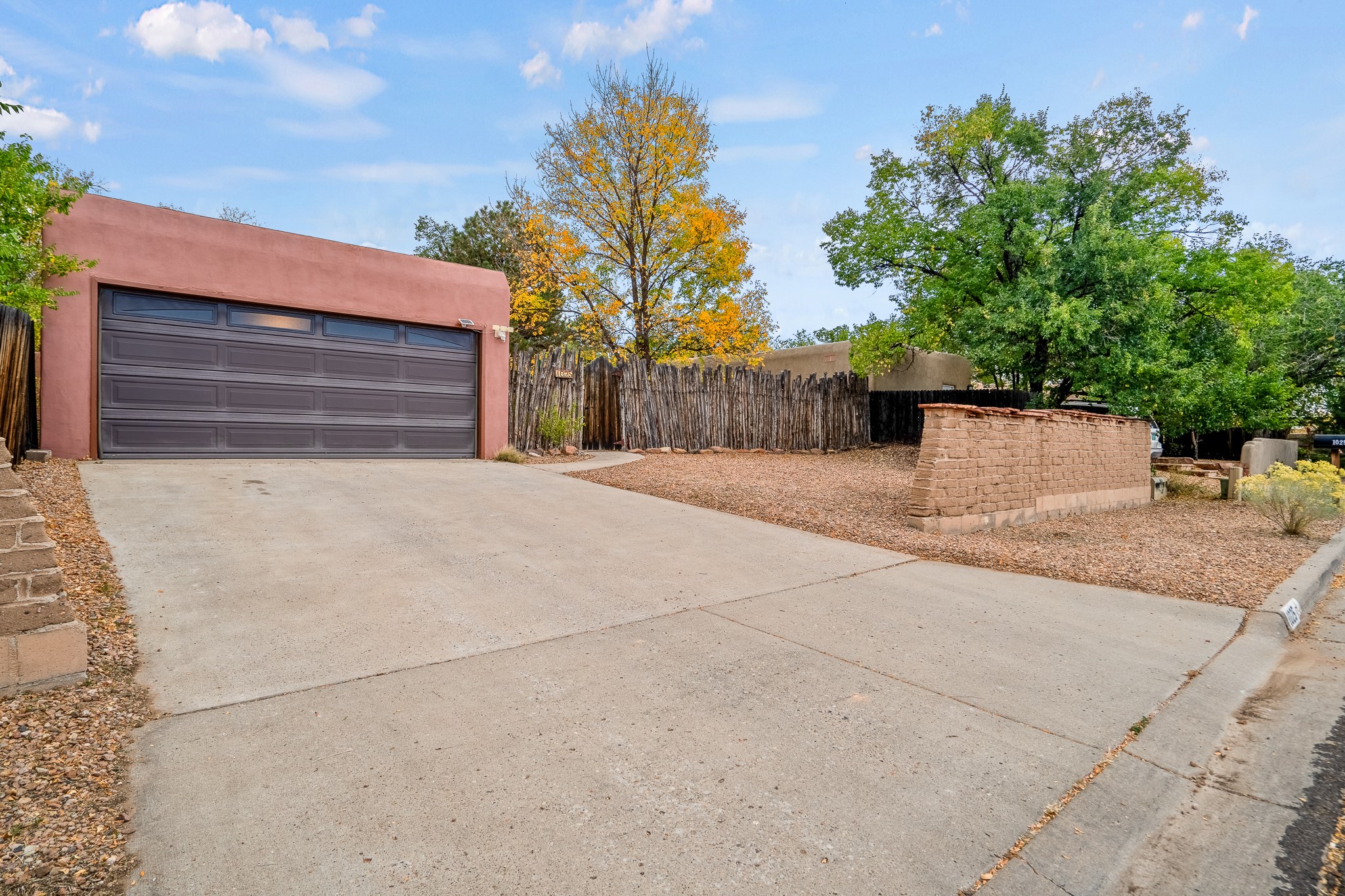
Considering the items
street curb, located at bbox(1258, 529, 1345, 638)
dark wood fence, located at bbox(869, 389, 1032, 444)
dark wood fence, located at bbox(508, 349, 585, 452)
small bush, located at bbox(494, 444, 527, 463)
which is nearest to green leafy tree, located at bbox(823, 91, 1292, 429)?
dark wood fence, located at bbox(869, 389, 1032, 444)

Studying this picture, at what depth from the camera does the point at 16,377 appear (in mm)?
6926

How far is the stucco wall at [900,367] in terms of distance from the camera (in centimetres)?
2000

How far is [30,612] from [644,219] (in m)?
14.7

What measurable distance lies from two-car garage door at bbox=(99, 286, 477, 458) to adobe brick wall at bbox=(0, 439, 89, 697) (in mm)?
7206

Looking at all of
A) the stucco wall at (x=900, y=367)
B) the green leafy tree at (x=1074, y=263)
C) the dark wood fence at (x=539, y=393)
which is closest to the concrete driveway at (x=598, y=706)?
the dark wood fence at (x=539, y=393)

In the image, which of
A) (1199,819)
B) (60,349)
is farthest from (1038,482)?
(60,349)

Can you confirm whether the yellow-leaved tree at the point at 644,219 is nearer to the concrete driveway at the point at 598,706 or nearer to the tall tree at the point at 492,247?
the tall tree at the point at 492,247

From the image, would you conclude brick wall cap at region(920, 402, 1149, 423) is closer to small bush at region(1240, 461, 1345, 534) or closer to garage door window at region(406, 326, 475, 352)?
small bush at region(1240, 461, 1345, 534)

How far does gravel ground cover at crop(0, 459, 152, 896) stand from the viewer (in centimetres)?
178

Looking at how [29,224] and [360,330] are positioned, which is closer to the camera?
[29,224]

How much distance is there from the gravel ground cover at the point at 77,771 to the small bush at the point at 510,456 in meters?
7.38

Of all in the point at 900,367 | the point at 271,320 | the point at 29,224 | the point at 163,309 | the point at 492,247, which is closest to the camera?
the point at 29,224

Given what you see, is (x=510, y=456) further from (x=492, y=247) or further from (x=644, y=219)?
(x=492, y=247)

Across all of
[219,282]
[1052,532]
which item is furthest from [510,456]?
[1052,532]
